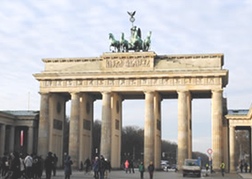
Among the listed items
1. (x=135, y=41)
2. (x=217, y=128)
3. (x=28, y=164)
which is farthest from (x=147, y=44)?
(x=28, y=164)

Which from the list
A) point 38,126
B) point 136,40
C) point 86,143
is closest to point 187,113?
point 136,40

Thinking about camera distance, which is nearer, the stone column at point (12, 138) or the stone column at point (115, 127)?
the stone column at point (115, 127)

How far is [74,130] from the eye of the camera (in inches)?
2549

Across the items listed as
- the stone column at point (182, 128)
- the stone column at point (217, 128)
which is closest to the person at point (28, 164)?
the stone column at point (182, 128)

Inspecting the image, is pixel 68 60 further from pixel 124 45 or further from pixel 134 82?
pixel 134 82

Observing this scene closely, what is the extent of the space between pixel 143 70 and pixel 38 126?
1739cm

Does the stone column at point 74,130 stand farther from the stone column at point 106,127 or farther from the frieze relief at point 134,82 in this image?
the stone column at point 106,127

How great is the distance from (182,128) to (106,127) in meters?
10.0

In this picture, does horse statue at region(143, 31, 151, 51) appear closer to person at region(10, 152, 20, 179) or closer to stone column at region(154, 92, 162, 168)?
stone column at region(154, 92, 162, 168)

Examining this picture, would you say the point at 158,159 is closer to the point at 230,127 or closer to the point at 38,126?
the point at 230,127

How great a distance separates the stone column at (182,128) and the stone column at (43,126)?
700 inches

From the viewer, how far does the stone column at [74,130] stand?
6444 cm

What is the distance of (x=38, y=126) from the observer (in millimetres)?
68688

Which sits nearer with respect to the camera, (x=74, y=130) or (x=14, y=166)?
(x=14, y=166)
